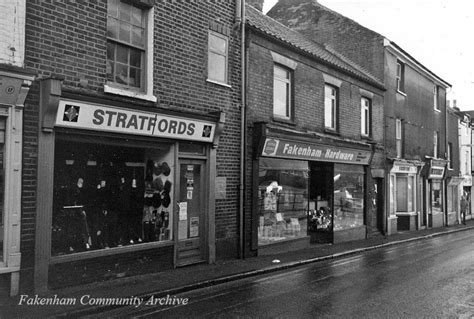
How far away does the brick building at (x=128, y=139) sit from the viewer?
7.59 meters

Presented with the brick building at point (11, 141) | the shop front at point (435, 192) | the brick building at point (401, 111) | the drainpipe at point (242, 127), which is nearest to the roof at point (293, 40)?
the drainpipe at point (242, 127)

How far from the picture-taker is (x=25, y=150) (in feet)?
24.3

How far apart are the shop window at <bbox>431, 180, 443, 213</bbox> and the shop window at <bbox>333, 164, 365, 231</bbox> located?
9.19 metres

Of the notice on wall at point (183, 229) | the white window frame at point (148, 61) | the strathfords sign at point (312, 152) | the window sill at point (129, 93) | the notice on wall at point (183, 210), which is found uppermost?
the white window frame at point (148, 61)

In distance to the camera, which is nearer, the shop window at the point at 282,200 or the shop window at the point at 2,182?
the shop window at the point at 2,182

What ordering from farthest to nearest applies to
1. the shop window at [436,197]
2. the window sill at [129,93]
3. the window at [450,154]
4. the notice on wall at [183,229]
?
the window at [450,154] < the shop window at [436,197] < the notice on wall at [183,229] < the window sill at [129,93]

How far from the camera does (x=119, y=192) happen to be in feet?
31.2

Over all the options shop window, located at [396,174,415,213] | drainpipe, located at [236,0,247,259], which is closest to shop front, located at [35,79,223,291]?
drainpipe, located at [236,0,247,259]

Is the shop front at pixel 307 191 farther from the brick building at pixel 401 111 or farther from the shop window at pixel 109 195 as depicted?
the brick building at pixel 401 111

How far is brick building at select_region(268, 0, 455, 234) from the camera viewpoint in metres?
20.7

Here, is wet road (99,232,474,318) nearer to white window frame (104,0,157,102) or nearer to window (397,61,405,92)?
white window frame (104,0,157,102)

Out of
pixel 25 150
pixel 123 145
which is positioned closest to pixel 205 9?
pixel 123 145

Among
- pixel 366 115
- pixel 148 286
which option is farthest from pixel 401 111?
pixel 148 286

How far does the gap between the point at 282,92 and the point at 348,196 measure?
5.53 meters
